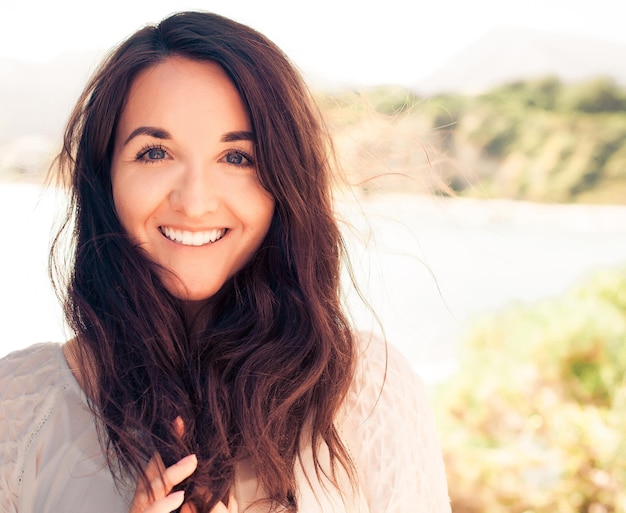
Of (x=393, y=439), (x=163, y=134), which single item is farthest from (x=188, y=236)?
(x=393, y=439)

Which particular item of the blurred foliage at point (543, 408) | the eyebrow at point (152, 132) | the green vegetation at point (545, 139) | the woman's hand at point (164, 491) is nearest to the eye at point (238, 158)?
the eyebrow at point (152, 132)

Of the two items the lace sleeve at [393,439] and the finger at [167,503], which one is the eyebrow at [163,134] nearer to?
the lace sleeve at [393,439]

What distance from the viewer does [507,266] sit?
8945mm

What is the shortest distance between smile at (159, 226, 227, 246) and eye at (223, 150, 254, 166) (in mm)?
144

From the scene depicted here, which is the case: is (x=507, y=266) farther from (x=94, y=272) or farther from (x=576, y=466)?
(x=94, y=272)

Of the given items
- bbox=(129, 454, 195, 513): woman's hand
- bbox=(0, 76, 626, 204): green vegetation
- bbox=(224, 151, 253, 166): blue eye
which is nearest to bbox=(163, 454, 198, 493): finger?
bbox=(129, 454, 195, 513): woman's hand

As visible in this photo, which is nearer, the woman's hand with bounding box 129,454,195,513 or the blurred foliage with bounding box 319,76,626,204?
the woman's hand with bounding box 129,454,195,513

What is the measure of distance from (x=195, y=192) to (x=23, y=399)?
56 centimetres

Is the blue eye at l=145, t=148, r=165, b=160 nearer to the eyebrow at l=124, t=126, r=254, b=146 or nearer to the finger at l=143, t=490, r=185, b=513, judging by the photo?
the eyebrow at l=124, t=126, r=254, b=146

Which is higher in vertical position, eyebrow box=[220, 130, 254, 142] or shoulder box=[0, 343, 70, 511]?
eyebrow box=[220, 130, 254, 142]

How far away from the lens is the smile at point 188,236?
146cm

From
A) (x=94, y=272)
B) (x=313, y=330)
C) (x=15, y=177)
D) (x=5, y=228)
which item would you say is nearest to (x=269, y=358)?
(x=313, y=330)

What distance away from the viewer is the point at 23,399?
1485 millimetres

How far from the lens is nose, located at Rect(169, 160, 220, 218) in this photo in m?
1.41
